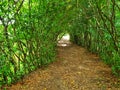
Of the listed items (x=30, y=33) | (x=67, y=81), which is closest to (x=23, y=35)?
(x=30, y=33)

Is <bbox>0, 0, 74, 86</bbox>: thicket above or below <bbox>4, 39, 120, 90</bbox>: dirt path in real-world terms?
above

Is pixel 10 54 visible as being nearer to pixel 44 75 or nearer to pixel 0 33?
pixel 0 33

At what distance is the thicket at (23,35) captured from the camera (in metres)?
11.6

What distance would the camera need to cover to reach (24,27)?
45.0 feet

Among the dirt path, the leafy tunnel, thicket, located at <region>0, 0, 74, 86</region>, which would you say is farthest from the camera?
the dirt path

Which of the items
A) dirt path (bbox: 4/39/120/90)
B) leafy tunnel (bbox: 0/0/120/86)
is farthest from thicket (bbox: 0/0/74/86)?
dirt path (bbox: 4/39/120/90)

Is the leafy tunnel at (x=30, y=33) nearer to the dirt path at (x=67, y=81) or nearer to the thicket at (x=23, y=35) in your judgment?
the thicket at (x=23, y=35)

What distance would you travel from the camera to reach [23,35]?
13.9 meters

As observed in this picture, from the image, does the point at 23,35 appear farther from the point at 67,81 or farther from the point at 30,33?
the point at 67,81

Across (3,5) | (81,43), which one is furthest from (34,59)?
(81,43)

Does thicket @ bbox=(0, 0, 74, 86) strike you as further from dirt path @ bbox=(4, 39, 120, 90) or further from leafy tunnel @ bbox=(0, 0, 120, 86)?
dirt path @ bbox=(4, 39, 120, 90)

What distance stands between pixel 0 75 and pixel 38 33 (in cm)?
564

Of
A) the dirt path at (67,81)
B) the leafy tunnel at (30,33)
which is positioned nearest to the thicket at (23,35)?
the leafy tunnel at (30,33)

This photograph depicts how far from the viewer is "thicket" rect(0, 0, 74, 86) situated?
11633 millimetres
